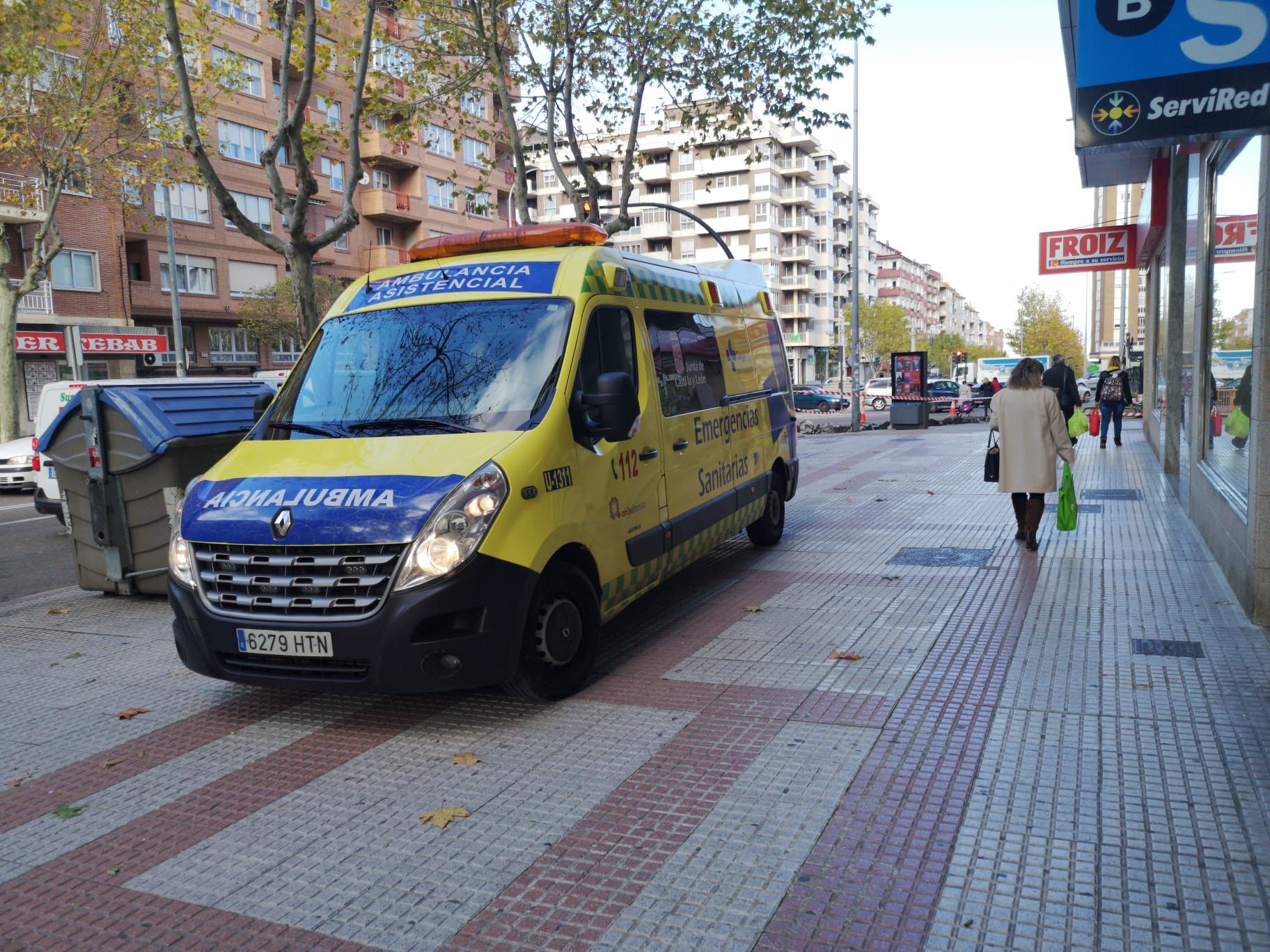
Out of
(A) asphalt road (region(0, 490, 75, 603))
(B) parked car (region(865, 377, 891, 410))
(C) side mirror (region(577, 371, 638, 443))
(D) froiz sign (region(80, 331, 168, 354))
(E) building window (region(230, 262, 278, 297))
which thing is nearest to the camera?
(C) side mirror (region(577, 371, 638, 443))

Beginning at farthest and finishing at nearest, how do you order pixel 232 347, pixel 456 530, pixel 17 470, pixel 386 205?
1. pixel 386 205
2. pixel 232 347
3. pixel 17 470
4. pixel 456 530

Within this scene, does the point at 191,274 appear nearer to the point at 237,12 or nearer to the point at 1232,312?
the point at 237,12

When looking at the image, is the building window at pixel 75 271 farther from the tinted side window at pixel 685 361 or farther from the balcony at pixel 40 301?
the tinted side window at pixel 685 361

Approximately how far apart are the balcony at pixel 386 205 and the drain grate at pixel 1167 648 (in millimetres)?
39331

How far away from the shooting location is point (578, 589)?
5.06 metres

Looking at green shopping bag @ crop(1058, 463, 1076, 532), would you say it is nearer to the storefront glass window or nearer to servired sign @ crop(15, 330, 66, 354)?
the storefront glass window

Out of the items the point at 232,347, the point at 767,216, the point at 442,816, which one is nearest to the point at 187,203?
the point at 232,347

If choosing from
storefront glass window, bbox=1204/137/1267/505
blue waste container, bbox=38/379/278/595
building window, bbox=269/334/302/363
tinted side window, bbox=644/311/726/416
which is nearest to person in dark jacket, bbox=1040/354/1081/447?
storefront glass window, bbox=1204/137/1267/505

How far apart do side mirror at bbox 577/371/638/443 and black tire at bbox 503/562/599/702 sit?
0.75 m

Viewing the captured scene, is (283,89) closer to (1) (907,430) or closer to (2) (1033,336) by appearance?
(1) (907,430)

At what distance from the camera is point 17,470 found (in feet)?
59.3

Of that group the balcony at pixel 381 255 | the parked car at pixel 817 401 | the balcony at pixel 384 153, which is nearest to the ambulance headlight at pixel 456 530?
the balcony at pixel 384 153

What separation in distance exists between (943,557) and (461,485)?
534 centimetres

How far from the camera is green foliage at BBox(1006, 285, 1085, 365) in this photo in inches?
3135
